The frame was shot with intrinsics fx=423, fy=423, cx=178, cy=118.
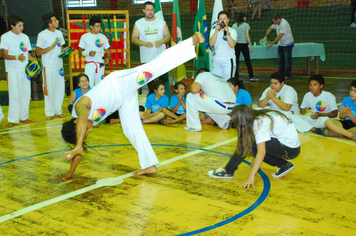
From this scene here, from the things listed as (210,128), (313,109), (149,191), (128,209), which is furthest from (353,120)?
(128,209)

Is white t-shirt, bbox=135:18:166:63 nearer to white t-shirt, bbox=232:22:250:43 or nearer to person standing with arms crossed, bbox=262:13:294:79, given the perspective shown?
white t-shirt, bbox=232:22:250:43

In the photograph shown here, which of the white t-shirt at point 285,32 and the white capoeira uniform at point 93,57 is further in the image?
the white t-shirt at point 285,32

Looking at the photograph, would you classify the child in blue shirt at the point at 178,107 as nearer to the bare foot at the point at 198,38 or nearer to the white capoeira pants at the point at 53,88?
the white capoeira pants at the point at 53,88

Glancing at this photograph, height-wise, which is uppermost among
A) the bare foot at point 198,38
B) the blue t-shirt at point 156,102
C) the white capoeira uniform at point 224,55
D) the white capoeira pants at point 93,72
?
the bare foot at point 198,38

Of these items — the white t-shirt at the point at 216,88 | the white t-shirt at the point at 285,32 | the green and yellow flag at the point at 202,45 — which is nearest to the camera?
the white t-shirt at the point at 216,88

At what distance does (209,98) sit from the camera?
22.4 feet

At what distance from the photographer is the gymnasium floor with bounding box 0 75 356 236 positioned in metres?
3.56

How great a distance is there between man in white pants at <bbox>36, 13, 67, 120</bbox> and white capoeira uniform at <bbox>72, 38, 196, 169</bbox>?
12.6 feet

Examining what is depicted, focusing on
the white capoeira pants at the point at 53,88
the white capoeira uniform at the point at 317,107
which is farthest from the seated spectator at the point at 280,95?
the white capoeira pants at the point at 53,88

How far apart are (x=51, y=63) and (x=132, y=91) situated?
4041 millimetres

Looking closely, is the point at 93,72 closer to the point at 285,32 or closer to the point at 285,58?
the point at 285,32

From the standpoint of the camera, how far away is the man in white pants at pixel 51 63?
8.01 meters

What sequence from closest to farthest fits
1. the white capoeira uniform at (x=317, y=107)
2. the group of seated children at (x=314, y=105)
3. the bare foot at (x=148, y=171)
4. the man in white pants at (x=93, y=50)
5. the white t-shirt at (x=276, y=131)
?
the white t-shirt at (x=276, y=131) → the bare foot at (x=148, y=171) → the group of seated children at (x=314, y=105) → the white capoeira uniform at (x=317, y=107) → the man in white pants at (x=93, y=50)

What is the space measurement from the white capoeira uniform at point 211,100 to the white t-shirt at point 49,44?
2.89 metres
